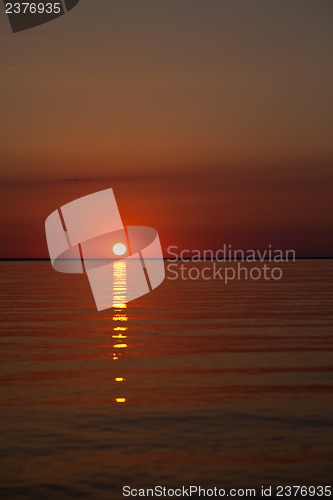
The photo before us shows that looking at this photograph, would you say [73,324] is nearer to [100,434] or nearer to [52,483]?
[100,434]

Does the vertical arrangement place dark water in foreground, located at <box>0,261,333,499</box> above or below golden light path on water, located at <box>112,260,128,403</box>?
below

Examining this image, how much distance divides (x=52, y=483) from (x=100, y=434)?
2.46 metres

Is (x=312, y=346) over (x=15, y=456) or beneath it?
over

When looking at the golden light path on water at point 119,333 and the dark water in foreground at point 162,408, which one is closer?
the dark water in foreground at point 162,408

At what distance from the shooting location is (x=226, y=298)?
47.3m

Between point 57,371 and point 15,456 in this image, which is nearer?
point 15,456

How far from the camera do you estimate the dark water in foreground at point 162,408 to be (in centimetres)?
1054

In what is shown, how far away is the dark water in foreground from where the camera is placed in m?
10.5

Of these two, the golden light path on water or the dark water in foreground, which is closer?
the dark water in foreground

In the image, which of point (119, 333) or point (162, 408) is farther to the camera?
point (119, 333)

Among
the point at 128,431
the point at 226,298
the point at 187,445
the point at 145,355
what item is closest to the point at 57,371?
the point at 145,355

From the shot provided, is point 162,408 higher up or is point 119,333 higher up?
point 119,333

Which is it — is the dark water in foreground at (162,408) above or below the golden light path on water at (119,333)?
below

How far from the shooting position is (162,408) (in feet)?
47.5
